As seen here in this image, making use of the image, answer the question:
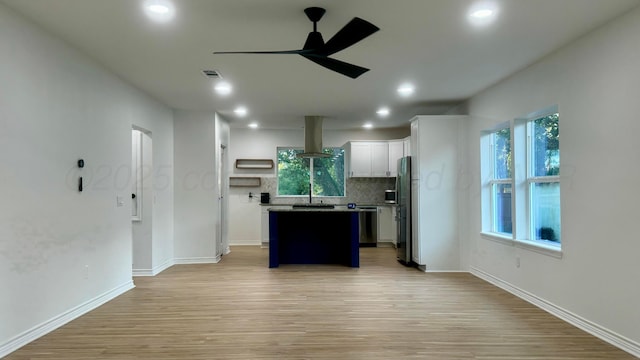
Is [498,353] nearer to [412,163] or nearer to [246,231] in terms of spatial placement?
[412,163]

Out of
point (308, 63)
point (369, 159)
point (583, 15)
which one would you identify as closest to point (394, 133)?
point (369, 159)

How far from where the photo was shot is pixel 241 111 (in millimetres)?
6430

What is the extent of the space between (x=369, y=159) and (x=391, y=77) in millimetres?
3862

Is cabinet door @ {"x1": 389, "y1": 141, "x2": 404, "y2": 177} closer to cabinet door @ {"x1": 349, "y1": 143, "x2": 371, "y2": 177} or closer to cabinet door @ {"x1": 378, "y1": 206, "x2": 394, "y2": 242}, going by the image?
cabinet door @ {"x1": 349, "y1": 143, "x2": 371, "y2": 177}

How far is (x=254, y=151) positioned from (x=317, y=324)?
5.61m

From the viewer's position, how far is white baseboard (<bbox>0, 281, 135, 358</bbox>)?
9.24 feet

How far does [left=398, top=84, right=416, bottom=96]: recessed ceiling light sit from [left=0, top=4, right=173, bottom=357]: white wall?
3.56m

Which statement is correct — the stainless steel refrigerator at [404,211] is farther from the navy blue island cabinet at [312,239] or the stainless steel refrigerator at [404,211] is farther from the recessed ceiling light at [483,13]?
the recessed ceiling light at [483,13]

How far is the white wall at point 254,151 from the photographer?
832 centimetres

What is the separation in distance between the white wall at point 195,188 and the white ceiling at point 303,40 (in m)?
1.01

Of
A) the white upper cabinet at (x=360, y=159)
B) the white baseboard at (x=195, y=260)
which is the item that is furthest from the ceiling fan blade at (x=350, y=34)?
the white upper cabinet at (x=360, y=159)

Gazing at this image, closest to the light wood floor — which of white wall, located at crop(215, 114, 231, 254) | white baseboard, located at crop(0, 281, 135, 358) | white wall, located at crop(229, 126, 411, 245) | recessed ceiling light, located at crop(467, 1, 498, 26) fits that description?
white baseboard, located at crop(0, 281, 135, 358)

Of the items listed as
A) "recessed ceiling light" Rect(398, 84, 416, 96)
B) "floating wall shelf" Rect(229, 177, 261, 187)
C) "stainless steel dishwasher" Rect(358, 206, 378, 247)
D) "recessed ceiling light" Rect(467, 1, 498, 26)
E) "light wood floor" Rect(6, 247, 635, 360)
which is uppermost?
"recessed ceiling light" Rect(398, 84, 416, 96)

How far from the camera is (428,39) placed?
11.0 feet
